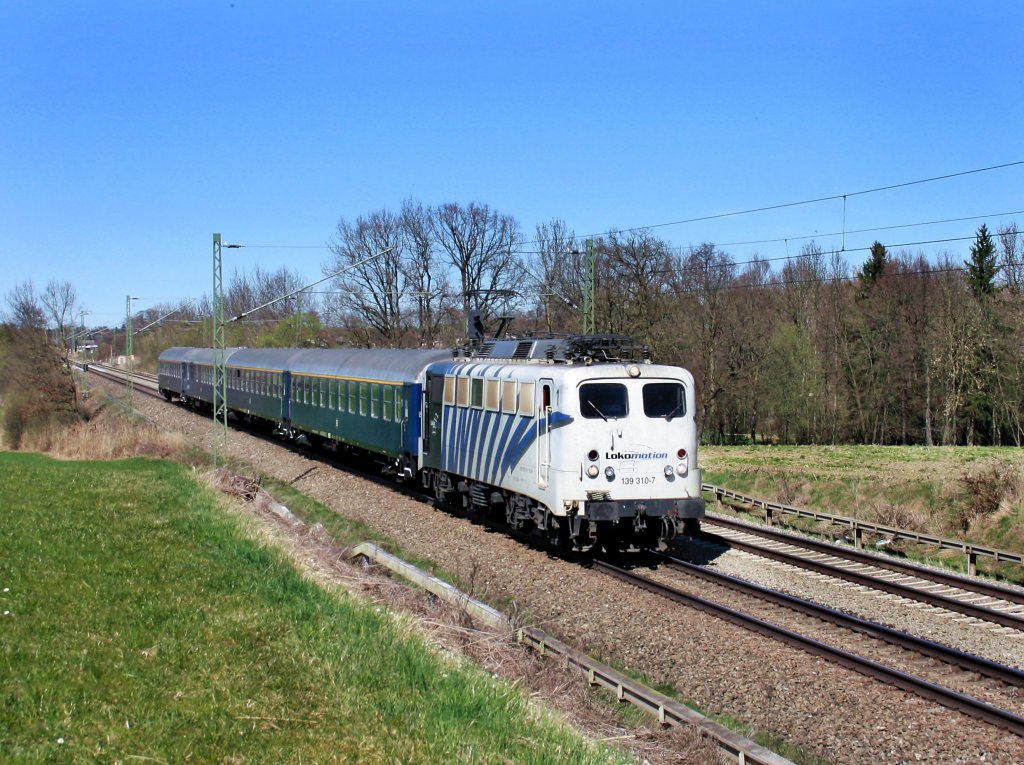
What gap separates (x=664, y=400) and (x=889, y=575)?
429 cm

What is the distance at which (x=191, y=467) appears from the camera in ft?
89.5

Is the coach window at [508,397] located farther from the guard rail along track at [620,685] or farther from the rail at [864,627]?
the guard rail along track at [620,685]

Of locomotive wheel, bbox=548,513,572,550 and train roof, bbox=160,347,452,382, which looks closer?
locomotive wheel, bbox=548,513,572,550

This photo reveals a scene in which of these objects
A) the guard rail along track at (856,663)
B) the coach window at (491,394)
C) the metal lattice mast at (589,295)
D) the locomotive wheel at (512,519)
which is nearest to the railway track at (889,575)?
the guard rail along track at (856,663)

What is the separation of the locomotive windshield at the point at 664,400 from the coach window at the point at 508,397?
2467 mm

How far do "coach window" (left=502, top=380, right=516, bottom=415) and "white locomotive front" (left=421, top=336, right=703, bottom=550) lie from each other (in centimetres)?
2

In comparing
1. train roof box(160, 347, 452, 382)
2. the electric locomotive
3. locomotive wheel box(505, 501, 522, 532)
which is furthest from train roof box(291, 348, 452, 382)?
locomotive wheel box(505, 501, 522, 532)

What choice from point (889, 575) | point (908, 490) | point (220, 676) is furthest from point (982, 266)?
point (220, 676)

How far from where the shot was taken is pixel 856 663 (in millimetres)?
9781

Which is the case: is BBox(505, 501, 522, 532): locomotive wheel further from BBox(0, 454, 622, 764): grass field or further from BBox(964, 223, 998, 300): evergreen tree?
BBox(964, 223, 998, 300): evergreen tree

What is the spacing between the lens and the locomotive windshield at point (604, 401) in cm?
1436

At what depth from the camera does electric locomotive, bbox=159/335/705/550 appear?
1430 cm

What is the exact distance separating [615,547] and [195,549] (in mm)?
6862

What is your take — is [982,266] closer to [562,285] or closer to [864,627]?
[562,285]
